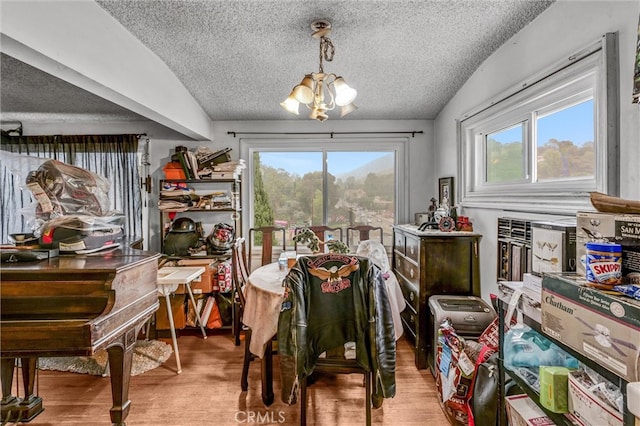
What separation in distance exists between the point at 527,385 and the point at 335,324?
93 cm

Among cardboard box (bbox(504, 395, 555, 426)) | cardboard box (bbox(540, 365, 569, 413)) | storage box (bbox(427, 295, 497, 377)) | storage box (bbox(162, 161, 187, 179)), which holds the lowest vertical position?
cardboard box (bbox(504, 395, 555, 426))

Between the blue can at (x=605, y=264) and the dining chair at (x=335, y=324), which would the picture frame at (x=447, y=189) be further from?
the blue can at (x=605, y=264)

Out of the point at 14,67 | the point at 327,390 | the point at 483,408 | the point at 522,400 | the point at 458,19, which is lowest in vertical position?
the point at 327,390

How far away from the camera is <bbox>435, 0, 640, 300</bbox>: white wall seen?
129cm

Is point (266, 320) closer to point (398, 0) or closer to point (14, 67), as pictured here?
point (398, 0)

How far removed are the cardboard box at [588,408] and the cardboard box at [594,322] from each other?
13 centimetres

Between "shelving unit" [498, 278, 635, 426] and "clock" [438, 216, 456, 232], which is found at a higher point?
"clock" [438, 216, 456, 232]

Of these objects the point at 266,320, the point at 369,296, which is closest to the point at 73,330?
the point at 266,320

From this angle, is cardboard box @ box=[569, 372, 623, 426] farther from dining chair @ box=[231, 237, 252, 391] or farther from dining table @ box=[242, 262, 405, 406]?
dining chair @ box=[231, 237, 252, 391]

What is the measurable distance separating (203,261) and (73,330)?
Answer: 184cm

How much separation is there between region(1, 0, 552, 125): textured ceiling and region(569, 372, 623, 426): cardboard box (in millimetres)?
1878

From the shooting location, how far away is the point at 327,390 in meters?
2.22

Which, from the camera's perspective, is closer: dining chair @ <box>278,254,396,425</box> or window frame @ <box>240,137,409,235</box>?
dining chair @ <box>278,254,396,425</box>

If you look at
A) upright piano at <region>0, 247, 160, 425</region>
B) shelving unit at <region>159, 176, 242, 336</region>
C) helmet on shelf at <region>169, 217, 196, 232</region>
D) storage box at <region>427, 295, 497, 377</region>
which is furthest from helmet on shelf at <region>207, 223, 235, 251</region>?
storage box at <region>427, 295, 497, 377</region>
